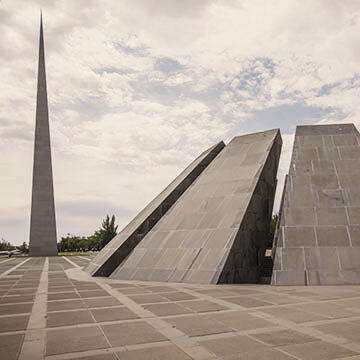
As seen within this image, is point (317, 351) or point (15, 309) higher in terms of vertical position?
point (15, 309)

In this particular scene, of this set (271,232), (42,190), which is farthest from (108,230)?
(271,232)

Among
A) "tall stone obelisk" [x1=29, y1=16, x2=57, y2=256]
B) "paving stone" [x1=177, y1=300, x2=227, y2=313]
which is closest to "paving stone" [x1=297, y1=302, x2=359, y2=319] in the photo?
"paving stone" [x1=177, y1=300, x2=227, y2=313]

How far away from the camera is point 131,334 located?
5.96 m

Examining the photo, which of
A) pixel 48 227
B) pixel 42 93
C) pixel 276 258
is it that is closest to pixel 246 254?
pixel 276 258

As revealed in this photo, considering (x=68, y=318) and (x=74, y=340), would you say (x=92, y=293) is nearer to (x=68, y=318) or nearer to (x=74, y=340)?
(x=68, y=318)

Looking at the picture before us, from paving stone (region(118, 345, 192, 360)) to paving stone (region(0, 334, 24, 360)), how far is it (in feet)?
4.97

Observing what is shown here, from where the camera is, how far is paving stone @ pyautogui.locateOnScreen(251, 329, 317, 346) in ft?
17.7

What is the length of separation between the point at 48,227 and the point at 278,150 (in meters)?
34.7

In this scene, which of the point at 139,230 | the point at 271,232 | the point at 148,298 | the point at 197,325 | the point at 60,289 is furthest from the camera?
the point at 271,232

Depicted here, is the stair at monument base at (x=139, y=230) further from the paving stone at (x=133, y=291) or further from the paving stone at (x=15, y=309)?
the paving stone at (x=15, y=309)

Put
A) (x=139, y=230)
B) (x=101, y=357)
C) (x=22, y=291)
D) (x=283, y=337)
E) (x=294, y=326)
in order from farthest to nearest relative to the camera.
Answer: (x=139, y=230)
(x=22, y=291)
(x=294, y=326)
(x=283, y=337)
(x=101, y=357)

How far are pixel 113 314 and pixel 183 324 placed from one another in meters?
1.79

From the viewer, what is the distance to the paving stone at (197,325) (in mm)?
6051

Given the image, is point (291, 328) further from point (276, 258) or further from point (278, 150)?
point (278, 150)
